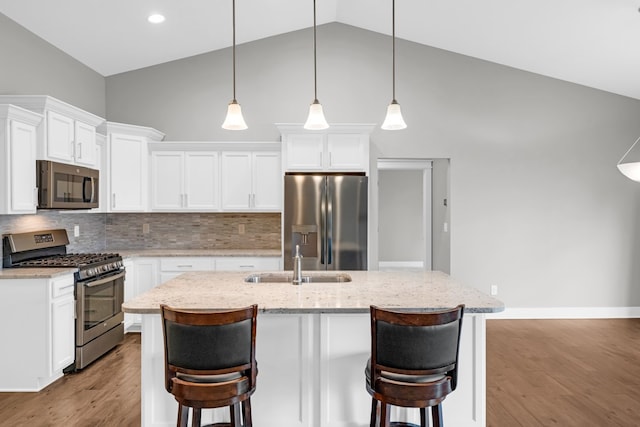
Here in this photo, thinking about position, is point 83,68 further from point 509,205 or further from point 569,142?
point 569,142

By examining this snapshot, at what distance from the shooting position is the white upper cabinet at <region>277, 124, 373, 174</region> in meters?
4.89

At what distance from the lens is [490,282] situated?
5.49 m

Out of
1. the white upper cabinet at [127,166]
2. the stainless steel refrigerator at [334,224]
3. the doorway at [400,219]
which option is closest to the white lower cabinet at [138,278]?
the white upper cabinet at [127,166]

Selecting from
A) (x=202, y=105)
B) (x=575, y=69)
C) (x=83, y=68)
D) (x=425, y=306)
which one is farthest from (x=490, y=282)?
(x=83, y=68)

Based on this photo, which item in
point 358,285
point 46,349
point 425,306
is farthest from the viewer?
point 46,349

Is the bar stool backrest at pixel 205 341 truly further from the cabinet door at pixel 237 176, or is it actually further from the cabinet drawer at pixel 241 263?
the cabinet door at pixel 237 176

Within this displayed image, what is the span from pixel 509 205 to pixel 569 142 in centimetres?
107

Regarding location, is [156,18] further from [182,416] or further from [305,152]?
[182,416]

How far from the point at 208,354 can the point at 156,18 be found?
12.2ft

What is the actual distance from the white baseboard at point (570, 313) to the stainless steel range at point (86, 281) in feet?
14.0

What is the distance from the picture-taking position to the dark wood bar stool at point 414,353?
1.90 meters

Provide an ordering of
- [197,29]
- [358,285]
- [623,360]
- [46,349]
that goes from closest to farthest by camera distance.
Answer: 1. [358,285]
2. [46,349]
3. [623,360]
4. [197,29]

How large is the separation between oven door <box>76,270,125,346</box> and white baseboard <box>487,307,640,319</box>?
4.24m

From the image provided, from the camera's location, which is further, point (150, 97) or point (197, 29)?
point (150, 97)
